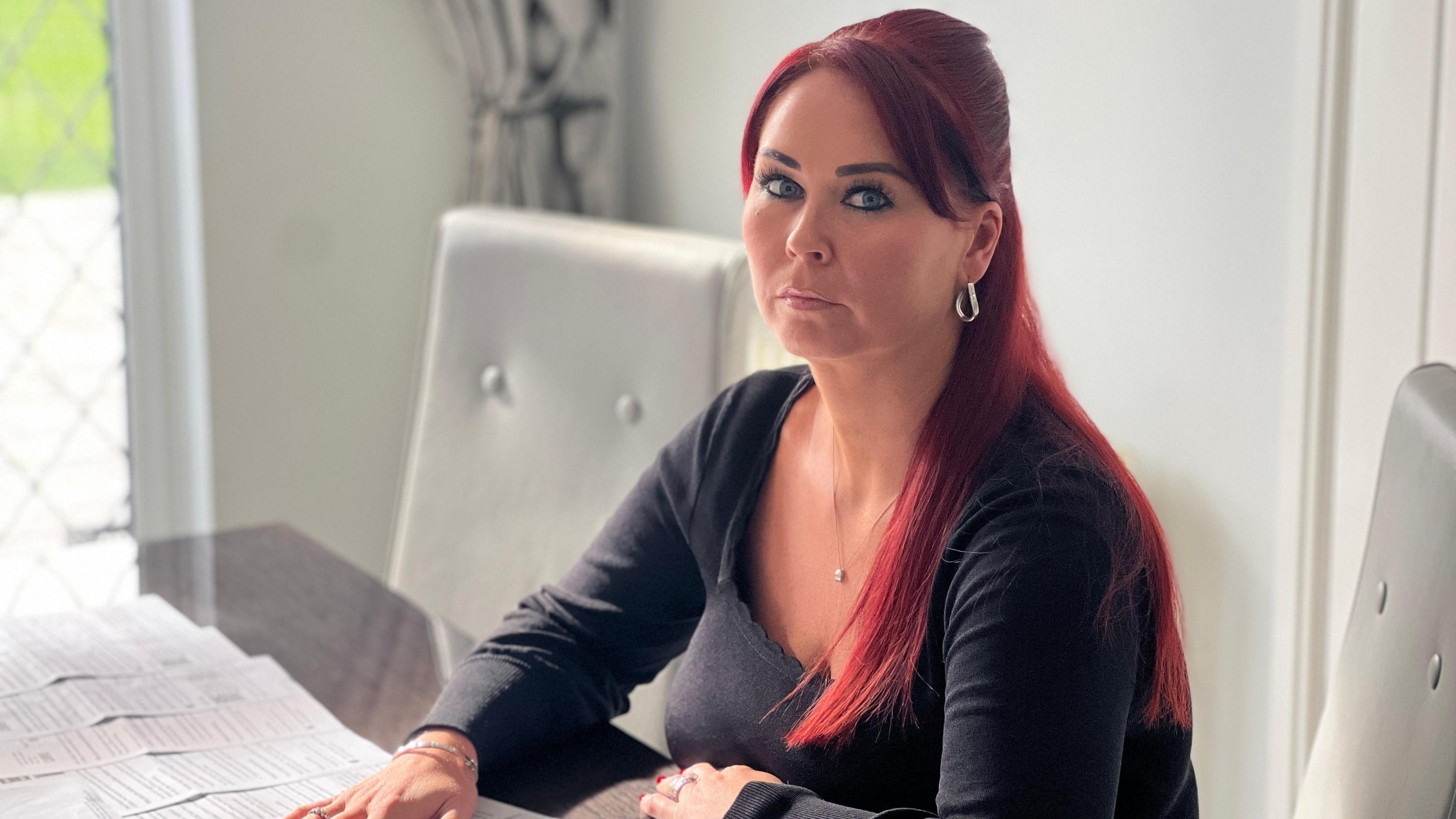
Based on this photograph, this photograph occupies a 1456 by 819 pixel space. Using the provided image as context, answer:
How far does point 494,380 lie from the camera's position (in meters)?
1.80

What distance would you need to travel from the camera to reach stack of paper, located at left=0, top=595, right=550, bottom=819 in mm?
977

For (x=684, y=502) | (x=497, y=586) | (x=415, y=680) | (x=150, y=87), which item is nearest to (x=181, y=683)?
(x=415, y=680)

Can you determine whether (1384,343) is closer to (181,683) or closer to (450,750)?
(450,750)

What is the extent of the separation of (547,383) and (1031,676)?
1027 millimetres

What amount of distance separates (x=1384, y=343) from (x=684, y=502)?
0.65 meters

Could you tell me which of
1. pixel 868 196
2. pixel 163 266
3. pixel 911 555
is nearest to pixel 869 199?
pixel 868 196

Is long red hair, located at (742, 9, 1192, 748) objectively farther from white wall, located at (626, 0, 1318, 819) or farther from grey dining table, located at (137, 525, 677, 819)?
white wall, located at (626, 0, 1318, 819)

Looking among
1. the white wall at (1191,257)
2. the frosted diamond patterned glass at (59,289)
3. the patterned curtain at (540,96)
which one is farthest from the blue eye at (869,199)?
the frosted diamond patterned glass at (59,289)

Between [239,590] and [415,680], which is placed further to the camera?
[239,590]

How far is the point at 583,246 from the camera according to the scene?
168 centimetres

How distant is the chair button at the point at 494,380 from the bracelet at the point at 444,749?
0.83 metres

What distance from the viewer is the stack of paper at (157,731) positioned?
3.21 ft

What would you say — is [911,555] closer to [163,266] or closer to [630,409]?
[630,409]

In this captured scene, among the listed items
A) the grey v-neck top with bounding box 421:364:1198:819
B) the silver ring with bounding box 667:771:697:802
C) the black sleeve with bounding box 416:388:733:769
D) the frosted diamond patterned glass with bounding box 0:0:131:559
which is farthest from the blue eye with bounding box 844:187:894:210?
the frosted diamond patterned glass with bounding box 0:0:131:559
